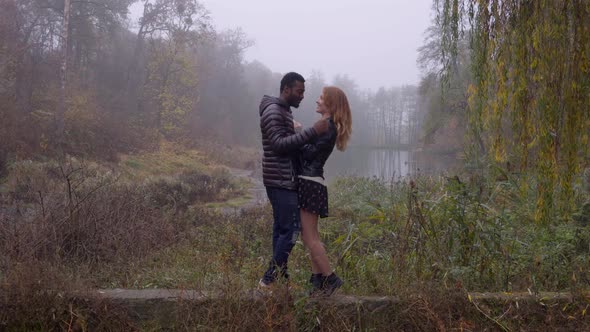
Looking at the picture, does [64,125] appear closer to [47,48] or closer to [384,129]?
[47,48]

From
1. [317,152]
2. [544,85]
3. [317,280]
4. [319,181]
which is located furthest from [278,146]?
[544,85]

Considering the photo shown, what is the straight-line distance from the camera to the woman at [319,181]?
3.75 metres

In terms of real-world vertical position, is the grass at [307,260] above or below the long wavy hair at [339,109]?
below

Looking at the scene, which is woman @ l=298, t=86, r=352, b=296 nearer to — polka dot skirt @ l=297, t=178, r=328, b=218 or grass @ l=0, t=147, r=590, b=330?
polka dot skirt @ l=297, t=178, r=328, b=218

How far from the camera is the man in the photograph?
374cm

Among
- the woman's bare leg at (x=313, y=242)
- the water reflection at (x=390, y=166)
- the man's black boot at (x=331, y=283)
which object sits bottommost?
the water reflection at (x=390, y=166)

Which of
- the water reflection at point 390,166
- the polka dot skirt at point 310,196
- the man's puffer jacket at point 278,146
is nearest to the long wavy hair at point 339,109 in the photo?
the man's puffer jacket at point 278,146

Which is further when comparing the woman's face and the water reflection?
the water reflection

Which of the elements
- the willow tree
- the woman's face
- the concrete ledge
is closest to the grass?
the concrete ledge

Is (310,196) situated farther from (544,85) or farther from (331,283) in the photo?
(544,85)

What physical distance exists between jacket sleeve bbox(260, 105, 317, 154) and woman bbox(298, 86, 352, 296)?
148 mm

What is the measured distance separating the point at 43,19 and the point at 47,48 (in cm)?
190

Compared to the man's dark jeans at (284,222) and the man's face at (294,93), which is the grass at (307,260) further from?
→ the man's face at (294,93)

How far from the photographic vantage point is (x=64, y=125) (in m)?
19.0
